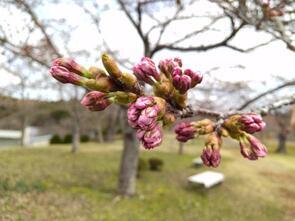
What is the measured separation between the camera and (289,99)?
8.45 feet

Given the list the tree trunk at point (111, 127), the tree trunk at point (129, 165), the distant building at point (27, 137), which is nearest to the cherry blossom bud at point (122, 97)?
the tree trunk at point (129, 165)

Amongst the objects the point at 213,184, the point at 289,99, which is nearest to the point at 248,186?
the point at 213,184

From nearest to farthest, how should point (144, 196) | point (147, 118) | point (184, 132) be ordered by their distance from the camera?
point (147, 118)
point (184, 132)
point (144, 196)

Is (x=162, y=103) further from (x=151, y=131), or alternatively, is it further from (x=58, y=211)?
(x=58, y=211)

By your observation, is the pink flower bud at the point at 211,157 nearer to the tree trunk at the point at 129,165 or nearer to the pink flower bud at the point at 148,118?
the pink flower bud at the point at 148,118

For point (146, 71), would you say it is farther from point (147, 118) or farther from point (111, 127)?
point (111, 127)

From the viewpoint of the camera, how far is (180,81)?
130 centimetres

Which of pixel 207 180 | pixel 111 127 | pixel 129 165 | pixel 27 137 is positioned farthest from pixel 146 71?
pixel 27 137

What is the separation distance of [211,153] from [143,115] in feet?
1.04

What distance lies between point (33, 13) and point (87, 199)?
5717 mm

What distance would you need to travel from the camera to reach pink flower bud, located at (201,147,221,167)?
1.29 m

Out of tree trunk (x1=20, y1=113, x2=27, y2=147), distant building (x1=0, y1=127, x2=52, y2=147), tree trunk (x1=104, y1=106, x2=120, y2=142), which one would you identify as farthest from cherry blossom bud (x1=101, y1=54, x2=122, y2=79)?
distant building (x1=0, y1=127, x2=52, y2=147)

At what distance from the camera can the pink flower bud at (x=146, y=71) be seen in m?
1.28

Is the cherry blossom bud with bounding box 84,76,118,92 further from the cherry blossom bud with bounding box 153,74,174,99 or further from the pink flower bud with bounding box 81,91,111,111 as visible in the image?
the cherry blossom bud with bounding box 153,74,174,99
